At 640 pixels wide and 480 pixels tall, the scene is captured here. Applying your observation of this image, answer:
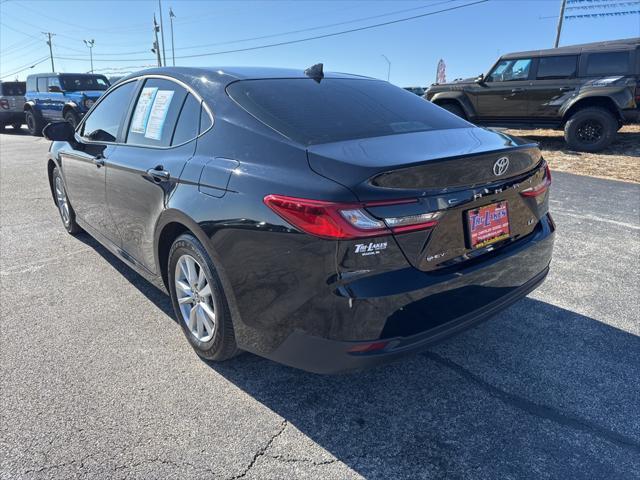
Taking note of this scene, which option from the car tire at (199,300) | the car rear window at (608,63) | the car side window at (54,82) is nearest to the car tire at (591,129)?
the car rear window at (608,63)

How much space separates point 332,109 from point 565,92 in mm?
9541

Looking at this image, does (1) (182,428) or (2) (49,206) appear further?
(2) (49,206)

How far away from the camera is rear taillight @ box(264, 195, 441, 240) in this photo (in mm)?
1782

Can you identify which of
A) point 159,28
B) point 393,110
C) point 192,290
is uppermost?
point 159,28

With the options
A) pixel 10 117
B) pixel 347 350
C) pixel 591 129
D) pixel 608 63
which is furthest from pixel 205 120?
pixel 10 117

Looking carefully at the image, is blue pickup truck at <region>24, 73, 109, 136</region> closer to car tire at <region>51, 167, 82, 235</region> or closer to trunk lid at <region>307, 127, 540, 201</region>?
car tire at <region>51, 167, 82, 235</region>

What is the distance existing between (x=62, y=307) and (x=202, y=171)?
1814 millimetres

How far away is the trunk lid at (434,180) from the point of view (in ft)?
6.04

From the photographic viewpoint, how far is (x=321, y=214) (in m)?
1.81

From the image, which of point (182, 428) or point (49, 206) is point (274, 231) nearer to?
point (182, 428)

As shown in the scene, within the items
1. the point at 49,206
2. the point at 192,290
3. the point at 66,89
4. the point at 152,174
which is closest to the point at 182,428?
the point at 192,290

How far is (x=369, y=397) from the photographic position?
238 cm

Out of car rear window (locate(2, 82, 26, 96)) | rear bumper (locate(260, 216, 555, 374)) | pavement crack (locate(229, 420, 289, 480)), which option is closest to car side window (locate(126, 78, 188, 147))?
rear bumper (locate(260, 216, 555, 374))

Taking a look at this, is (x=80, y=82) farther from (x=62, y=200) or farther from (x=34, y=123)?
(x=62, y=200)
